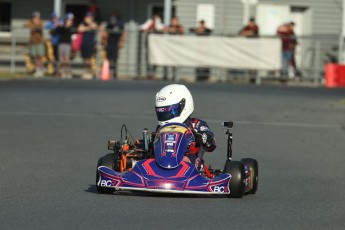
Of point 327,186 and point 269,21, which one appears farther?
point 269,21

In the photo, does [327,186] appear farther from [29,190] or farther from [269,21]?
[269,21]

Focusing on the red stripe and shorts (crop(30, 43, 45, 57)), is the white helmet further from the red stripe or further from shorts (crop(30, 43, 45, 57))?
shorts (crop(30, 43, 45, 57))

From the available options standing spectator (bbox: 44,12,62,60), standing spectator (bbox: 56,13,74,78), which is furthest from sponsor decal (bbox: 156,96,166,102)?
standing spectator (bbox: 44,12,62,60)

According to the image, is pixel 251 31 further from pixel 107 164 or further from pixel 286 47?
pixel 107 164

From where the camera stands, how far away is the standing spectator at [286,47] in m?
31.1

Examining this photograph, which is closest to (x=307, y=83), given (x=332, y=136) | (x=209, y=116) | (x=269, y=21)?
(x=269, y=21)

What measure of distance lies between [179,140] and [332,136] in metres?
8.15

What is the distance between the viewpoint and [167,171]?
979cm

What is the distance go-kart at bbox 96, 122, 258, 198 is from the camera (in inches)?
381

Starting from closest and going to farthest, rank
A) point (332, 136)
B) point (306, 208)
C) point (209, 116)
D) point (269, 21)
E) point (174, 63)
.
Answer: point (306, 208)
point (332, 136)
point (209, 116)
point (174, 63)
point (269, 21)

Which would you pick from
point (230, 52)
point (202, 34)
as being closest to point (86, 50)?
point (202, 34)

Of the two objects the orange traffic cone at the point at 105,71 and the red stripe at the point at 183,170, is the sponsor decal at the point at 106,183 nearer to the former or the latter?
the red stripe at the point at 183,170

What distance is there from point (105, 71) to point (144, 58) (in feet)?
7.78

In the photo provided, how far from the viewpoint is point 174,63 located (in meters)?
30.5
